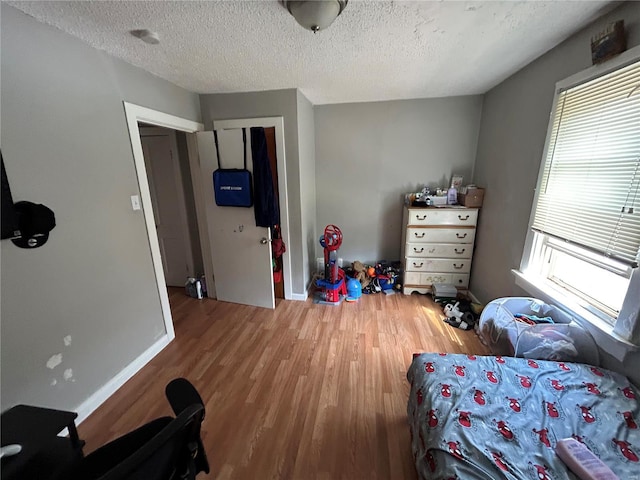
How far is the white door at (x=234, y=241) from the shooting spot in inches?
100

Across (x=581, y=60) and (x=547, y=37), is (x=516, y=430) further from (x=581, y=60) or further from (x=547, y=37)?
(x=547, y=37)

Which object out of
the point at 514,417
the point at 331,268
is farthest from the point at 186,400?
the point at 331,268

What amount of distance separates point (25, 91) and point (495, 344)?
3.10m

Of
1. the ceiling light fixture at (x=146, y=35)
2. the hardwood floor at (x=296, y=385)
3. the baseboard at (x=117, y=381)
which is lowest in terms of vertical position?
the hardwood floor at (x=296, y=385)

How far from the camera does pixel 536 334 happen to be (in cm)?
157

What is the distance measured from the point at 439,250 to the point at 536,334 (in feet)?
4.88

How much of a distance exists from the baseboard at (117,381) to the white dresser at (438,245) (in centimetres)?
265

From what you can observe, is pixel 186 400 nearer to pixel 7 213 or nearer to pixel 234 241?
pixel 7 213

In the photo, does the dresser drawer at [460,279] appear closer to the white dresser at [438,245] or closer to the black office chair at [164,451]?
the white dresser at [438,245]

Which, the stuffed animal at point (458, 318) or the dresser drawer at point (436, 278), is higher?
the dresser drawer at point (436, 278)

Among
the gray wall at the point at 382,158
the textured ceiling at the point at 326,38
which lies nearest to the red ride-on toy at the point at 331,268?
the gray wall at the point at 382,158

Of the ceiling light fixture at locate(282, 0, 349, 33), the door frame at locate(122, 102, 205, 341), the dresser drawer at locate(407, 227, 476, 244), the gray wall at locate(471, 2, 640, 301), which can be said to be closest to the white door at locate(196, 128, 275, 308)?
the door frame at locate(122, 102, 205, 341)

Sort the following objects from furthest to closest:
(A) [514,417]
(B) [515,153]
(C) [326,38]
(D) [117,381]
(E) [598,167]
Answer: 1. (B) [515,153]
2. (D) [117,381]
3. (C) [326,38]
4. (E) [598,167]
5. (A) [514,417]

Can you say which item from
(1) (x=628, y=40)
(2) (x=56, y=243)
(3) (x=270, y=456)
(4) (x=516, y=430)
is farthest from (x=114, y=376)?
(1) (x=628, y=40)
